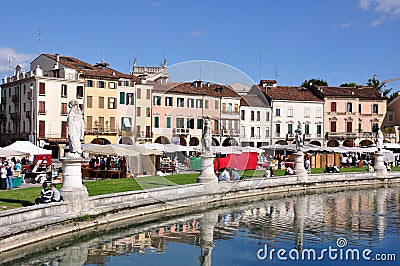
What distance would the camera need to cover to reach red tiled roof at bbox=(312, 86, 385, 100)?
2876 inches

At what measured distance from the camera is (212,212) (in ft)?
71.8

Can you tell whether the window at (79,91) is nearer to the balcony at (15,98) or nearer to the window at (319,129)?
the balcony at (15,98)

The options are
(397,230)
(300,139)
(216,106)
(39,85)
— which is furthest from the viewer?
(39,85)

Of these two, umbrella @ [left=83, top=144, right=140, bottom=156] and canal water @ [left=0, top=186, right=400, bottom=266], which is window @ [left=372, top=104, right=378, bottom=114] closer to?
canal water @ [left=0, top=186, right=400, bottom=266]

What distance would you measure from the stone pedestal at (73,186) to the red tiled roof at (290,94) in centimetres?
5337

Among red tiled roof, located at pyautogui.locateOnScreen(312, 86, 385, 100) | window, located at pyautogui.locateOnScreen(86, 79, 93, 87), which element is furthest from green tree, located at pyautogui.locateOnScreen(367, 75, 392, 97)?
window, located at pyautogui.locateOnScreen(86, 79, 93, 87)

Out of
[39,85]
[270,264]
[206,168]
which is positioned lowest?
[270,264]

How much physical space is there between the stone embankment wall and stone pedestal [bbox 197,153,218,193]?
383 mm

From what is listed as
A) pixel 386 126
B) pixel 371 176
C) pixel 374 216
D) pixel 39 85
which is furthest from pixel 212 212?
pixel 386 126

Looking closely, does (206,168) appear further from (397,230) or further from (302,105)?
(302,105)

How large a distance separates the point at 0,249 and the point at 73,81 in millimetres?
44903

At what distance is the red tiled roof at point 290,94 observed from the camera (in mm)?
69812

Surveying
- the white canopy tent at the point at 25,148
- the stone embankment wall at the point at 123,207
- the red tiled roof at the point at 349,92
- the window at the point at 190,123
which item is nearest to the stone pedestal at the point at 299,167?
the stone embankment wall at the point at 123,207

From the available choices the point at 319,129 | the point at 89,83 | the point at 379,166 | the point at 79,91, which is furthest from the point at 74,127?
the point at 319,129
